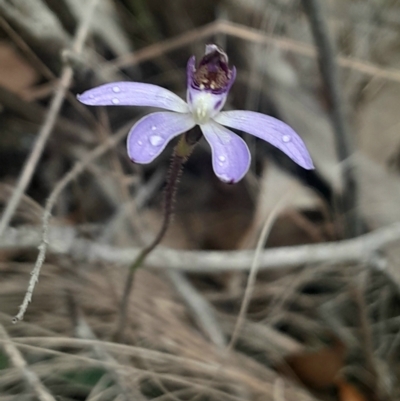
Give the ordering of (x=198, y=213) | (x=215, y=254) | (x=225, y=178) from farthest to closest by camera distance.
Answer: (x=198, y=213), (x=215, y=254), (x=225, y=178)

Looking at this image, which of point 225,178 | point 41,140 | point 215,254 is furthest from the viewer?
point 215,254

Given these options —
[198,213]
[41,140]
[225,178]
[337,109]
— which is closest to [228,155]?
[225,178]

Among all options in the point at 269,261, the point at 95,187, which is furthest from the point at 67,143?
the point at 269,261

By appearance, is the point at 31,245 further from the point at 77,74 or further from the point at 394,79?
the point at 394,79

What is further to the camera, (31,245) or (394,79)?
(394,79)

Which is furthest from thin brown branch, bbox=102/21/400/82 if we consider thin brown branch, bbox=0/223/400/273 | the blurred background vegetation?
thin brown branch, bbox=0/223/400/273

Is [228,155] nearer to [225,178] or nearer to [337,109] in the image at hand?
[225,178]

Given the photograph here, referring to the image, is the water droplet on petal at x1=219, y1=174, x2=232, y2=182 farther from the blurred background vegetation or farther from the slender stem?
the slender stem
